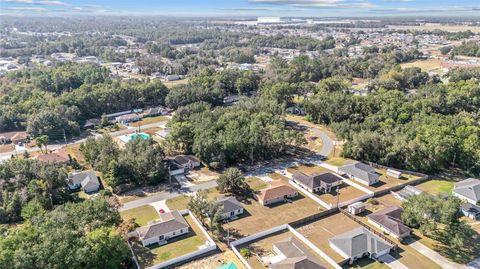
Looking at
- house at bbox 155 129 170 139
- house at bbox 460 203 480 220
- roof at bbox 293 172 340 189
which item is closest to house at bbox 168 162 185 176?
house at bbox 155 129 170 139

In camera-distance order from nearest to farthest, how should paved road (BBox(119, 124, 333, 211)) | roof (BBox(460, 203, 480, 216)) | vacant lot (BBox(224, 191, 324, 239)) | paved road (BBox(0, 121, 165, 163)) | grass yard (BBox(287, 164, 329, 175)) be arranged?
vacant lot (BBox(224, 191, 324, 239))
roof (BBox(460, 203, 480, 216))
paved road (BBox(119, 124, 333, 211))
grass yard (BBox(287, 164, 329, 175))
paved road (BBox(0, 121, 165, 163))

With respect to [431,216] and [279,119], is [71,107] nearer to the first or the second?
[279,119]

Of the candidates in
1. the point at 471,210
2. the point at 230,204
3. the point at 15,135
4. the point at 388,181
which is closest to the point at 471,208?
the point at 471,210

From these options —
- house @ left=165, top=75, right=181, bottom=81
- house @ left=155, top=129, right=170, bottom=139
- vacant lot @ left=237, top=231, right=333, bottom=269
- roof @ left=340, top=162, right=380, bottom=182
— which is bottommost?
vacant lot @ left=237, top=231, right=333, bottom=269

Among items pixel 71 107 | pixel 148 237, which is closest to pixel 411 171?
pixel 148 237

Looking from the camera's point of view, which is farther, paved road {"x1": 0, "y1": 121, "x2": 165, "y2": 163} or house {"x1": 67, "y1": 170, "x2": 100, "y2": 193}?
paved road {"x1": 0, "y1": 121, "x2": 165, "y2": 163}

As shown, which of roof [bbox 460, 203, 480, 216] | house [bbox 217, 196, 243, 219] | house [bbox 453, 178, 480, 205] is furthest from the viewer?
house [bbox 453, 178, 480, 205]

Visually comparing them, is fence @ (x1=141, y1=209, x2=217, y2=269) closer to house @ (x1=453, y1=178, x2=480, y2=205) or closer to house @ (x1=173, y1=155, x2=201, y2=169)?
house @ (x1=173, y1=155, x2=201, y2=169)

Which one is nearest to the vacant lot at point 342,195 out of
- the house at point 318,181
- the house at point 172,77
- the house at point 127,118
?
the house at point 318,181
